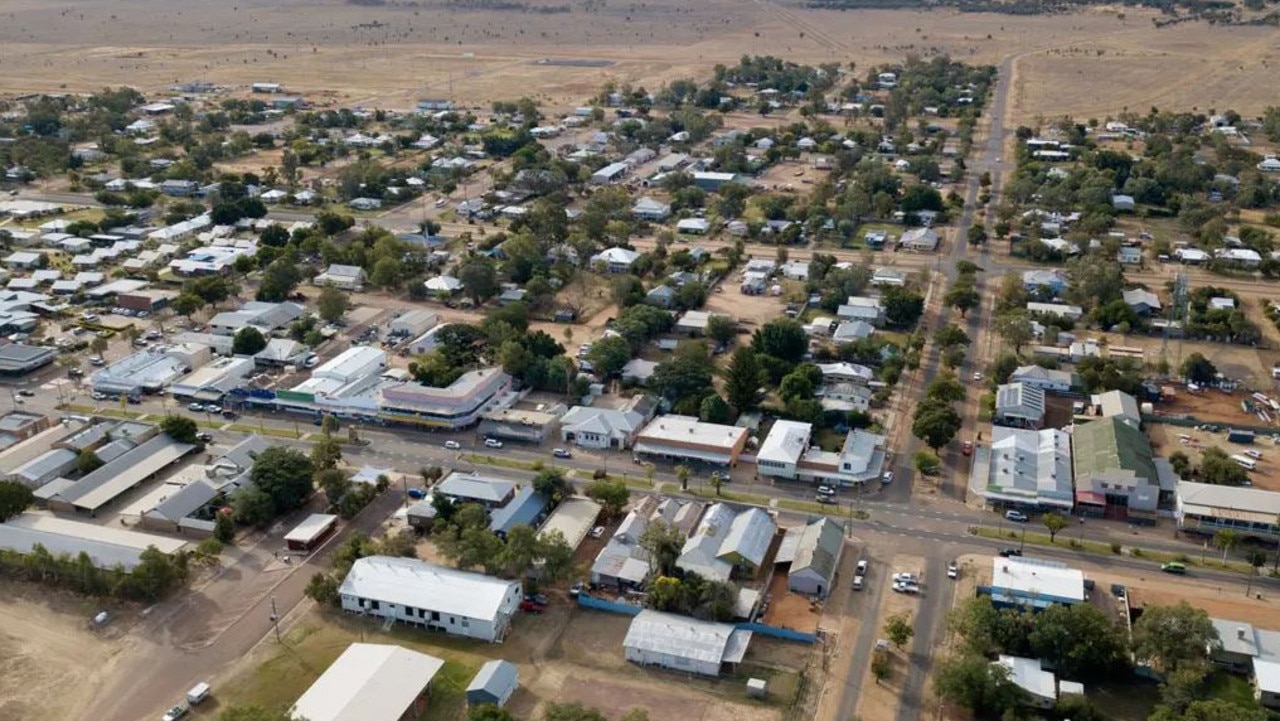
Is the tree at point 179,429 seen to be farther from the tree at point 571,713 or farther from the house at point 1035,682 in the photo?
the house at point 1035,682

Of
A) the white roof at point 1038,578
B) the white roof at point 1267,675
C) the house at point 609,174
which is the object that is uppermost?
the house at point 609,174

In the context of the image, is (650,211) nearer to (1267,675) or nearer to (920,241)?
(920,241)

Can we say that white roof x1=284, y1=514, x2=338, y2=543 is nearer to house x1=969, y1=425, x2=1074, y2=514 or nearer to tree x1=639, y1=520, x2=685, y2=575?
tree x1=639, y1=520, x2=685, y2=575

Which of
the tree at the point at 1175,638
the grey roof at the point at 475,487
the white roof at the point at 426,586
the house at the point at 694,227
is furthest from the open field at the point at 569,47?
the white roof at the point at 426,586

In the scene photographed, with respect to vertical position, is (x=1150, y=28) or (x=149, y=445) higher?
(x=1150, y=28)

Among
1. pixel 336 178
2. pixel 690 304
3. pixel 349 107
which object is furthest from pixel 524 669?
pixel 349 107

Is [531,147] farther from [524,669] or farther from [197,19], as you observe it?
[197,19]

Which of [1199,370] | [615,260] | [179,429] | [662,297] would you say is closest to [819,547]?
[1199,370]
